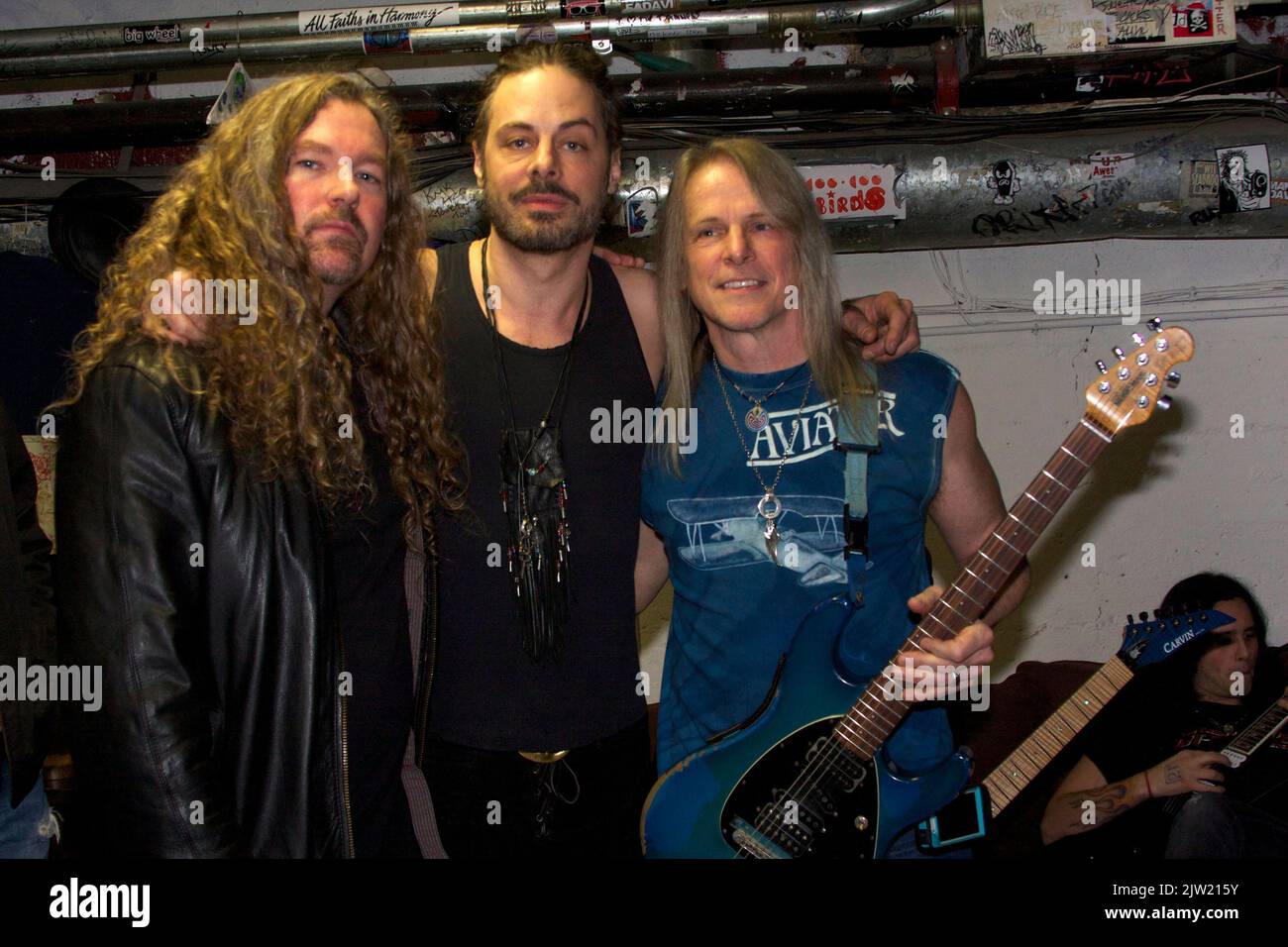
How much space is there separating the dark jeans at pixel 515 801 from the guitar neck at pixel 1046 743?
1830mm

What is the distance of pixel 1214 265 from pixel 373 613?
4111 mm

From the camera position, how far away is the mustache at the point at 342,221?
2.07m

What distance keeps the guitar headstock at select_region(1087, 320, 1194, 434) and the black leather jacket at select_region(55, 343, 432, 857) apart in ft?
5.21

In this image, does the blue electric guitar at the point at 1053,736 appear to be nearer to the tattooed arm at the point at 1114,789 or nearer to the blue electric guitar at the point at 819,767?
the tattooed arm at the point at 1114,789

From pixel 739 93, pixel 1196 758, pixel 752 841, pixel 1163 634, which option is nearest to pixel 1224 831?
pixel 1196 758

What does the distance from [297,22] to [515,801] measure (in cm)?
331

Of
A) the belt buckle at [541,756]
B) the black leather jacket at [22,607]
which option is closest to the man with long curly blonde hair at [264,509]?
the belt buckle at [541,756]

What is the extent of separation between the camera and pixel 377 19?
163 inches

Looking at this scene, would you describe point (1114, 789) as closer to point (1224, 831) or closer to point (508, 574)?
point (1224, 831)

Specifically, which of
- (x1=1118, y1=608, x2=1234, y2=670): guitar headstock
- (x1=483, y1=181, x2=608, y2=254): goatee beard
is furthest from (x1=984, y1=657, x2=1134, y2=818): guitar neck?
(x1=483, y1=181, x2=608, y2=254): goatee beard

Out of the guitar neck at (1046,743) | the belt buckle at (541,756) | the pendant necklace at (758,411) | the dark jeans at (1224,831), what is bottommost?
the dark jeans at (1224,831)

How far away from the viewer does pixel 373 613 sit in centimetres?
213
